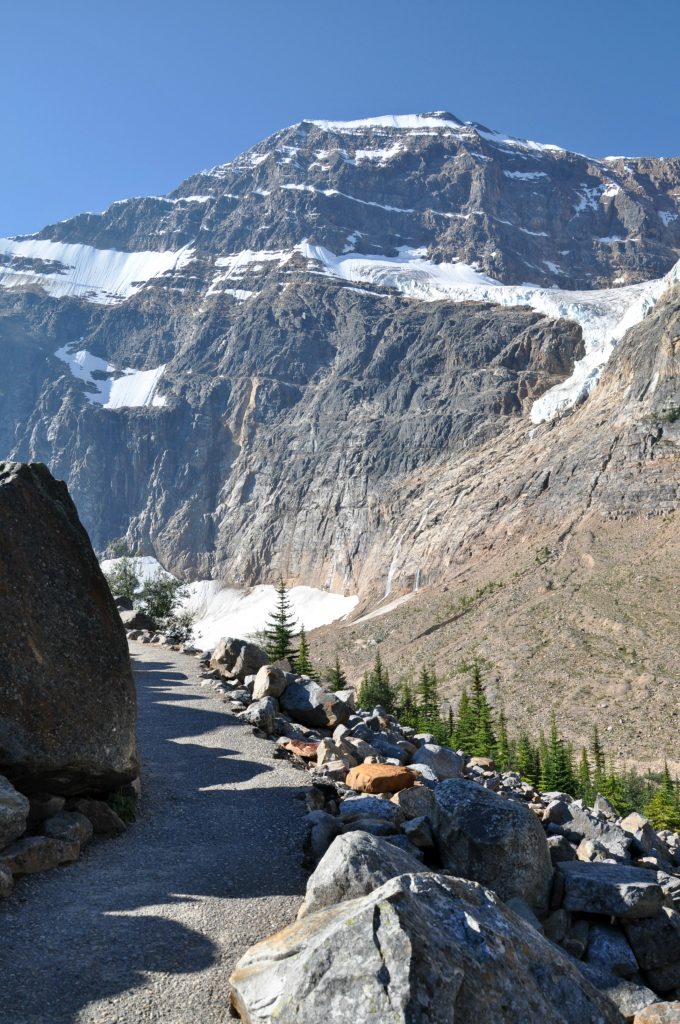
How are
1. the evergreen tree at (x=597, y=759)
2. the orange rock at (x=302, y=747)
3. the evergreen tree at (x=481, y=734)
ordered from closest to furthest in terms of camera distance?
the orange rock at (x=302, y=747), the evergreen tree at (x=597, y=759), the evergreen tree at (x=481, y=734)

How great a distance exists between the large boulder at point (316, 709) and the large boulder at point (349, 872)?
9.86 m

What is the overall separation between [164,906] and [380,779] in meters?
4.66

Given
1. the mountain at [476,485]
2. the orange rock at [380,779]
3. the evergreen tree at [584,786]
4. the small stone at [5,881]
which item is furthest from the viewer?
the mountain at [476,485]

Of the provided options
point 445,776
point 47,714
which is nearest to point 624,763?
point 445,776

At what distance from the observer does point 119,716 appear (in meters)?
10.5

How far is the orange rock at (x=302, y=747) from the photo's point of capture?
46.6 feet

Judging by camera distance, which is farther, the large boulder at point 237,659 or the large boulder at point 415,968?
the large boulder at point 237,659

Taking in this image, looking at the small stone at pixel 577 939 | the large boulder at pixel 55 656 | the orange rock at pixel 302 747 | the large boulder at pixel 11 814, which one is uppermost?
the large boulder at pixel 55 656

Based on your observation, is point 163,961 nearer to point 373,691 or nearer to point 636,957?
point 636,957

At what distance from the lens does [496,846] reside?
29.4ft

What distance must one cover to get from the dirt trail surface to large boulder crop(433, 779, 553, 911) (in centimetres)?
198

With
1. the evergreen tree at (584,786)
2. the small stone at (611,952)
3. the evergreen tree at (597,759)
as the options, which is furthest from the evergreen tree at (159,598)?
the small stone at (611,952)

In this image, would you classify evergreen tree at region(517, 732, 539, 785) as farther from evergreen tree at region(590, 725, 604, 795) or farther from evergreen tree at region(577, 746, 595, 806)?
evergreen tree at region(590, 725, 604, 795)

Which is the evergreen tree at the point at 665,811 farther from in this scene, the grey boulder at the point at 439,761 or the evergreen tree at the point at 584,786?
the grey boulder at the point at 439,761
